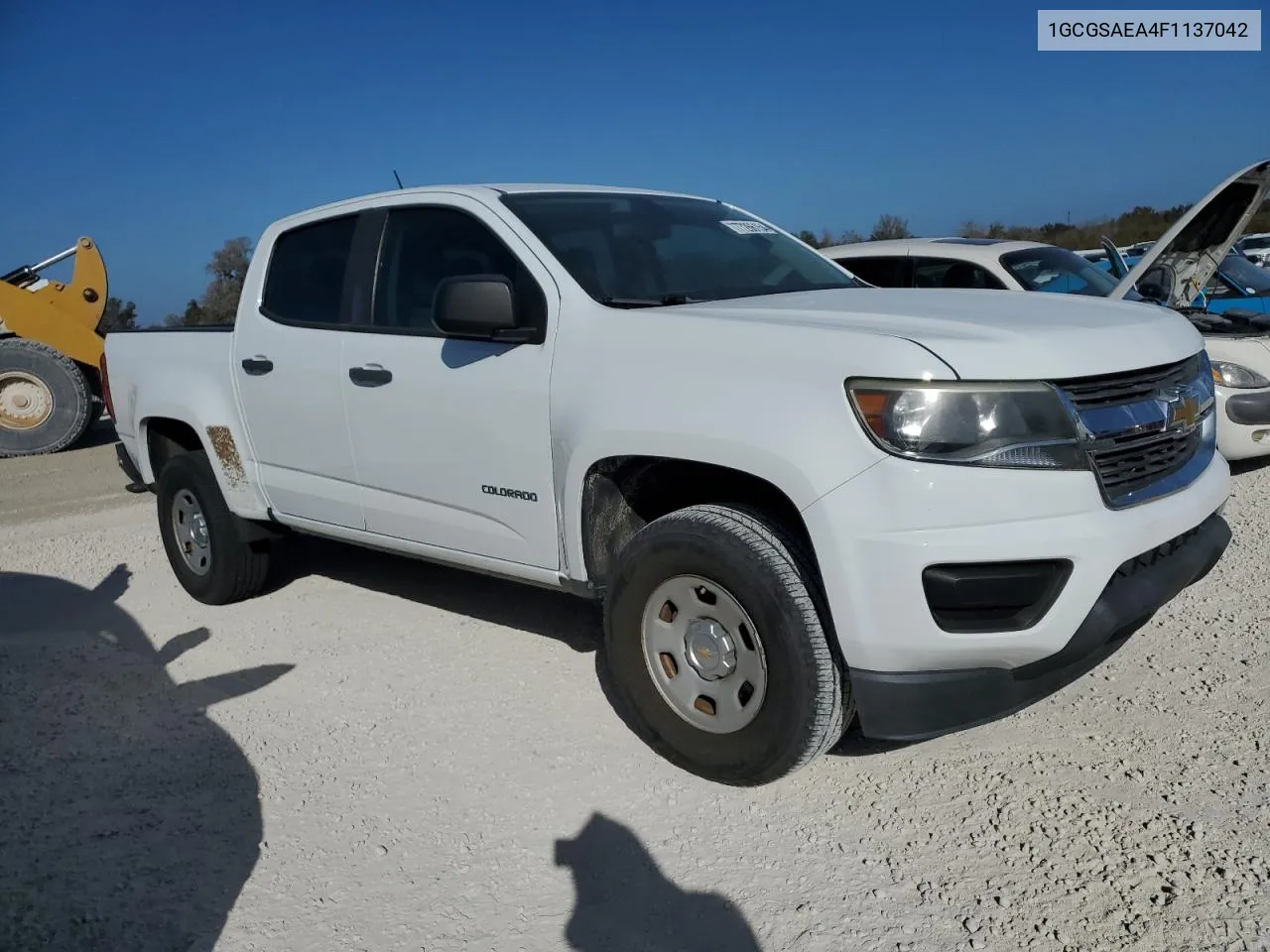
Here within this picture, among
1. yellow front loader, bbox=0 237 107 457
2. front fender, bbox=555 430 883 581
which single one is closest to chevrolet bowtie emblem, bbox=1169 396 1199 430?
front fender, bbox=555 430 883 581

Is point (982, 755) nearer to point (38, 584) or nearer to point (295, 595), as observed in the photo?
point (295, 595)

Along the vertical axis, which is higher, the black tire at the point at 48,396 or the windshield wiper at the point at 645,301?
the windshield wiper at the point at 645,301

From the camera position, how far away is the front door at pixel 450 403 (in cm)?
348

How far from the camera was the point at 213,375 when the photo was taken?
15.9 feet

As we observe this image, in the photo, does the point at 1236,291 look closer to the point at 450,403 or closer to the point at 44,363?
the point at 450,403

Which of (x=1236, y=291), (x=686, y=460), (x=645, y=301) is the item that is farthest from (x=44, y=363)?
(x=1236, y=291)

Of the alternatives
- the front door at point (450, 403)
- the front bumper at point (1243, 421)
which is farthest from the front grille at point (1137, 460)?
the front bumper at point (1243, 421)

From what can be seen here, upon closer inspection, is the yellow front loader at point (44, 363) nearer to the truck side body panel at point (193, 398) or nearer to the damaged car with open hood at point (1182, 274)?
the truck side body panel at point (193, 398)

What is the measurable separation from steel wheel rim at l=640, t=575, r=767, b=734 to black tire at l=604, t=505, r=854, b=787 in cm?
3

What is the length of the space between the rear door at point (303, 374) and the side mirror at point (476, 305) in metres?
0.95

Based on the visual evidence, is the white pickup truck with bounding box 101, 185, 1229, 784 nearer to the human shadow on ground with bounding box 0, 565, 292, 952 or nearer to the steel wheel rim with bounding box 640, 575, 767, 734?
the steel wheel rim with bounding box 640, 575, 767, 734

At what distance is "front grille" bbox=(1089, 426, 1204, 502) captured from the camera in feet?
8.83

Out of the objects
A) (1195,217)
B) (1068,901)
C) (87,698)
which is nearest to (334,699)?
(87,698)

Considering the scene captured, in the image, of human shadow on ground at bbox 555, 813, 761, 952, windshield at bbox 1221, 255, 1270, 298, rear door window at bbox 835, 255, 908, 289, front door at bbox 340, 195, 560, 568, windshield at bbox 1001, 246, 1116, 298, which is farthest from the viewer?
windshield at bbox 1221, 255, 1270, 298
